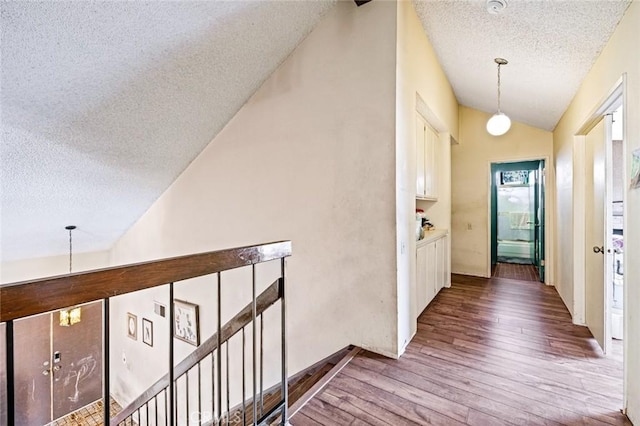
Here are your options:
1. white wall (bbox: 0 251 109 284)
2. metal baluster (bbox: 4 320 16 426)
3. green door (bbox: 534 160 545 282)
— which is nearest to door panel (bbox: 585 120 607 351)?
green door (bbox: 534 160 545 282)

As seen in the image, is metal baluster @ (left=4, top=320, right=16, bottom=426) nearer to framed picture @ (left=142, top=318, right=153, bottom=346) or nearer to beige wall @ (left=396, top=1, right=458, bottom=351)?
beige wall @ (left=396, top=1, right=458, bottom=351)

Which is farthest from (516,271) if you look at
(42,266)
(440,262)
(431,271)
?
(42,266)

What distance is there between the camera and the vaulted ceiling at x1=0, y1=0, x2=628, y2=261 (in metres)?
1.96

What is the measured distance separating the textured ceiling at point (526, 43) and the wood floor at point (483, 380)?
7.58 ft

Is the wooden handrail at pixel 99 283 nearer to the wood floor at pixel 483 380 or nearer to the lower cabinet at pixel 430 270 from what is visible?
the wood floor at pixel 483 380

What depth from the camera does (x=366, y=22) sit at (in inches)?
97.3

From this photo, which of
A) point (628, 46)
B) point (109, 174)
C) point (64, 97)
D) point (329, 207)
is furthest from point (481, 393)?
point (109, 174)

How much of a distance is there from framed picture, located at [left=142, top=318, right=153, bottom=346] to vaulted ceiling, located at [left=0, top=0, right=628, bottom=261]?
73.3 inches

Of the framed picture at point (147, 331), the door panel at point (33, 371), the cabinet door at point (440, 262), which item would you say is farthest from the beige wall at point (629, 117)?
the door panel at point (33, 371)

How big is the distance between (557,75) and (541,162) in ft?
7.82

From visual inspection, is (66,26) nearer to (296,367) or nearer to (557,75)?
(296,367)

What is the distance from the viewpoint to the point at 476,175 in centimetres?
499

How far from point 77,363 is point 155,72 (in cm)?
552

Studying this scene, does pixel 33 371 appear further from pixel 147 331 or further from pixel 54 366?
pixel 147 331
